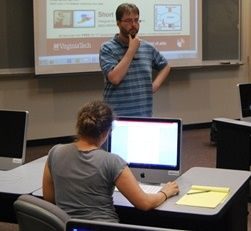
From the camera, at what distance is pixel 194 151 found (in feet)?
20.4

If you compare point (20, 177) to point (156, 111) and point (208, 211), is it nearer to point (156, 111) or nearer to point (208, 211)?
point (208, 211)

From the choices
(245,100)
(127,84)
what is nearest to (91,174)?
(127,84)

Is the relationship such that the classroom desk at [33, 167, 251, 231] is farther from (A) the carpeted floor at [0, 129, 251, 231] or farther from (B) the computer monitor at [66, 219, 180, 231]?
(A) the carpeted floor at [0, 129, 251, 231]

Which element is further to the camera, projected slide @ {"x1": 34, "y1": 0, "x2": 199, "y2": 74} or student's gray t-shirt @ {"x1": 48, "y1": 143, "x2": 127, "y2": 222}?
projected slide @ {"x1": 34, "y1": 0, "x2": 199, "y2": 74}

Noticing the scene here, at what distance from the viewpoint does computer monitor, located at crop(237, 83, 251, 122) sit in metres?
4.49

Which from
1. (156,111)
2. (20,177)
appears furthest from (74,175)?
(156,111)

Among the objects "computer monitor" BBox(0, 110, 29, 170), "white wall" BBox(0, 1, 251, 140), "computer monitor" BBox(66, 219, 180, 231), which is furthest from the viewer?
"white wall" BBox(0, 1, 251, 140)

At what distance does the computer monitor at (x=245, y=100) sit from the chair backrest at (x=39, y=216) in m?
2.92

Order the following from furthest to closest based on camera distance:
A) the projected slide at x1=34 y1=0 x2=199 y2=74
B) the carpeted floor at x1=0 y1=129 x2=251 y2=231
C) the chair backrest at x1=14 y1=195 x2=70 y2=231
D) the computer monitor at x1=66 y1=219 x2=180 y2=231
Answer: the projected slide at x1=34 y1=0 x2=199 y2=74 < the carpeted floor at x1=0 y1=129 x2=251 y2=231 < the chair backrest at x1=14 y1=195 x2=70 y2=231 < the computer monitor at x1=66 y1=219 x2=180 y2=231

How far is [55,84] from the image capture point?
20.6 ft

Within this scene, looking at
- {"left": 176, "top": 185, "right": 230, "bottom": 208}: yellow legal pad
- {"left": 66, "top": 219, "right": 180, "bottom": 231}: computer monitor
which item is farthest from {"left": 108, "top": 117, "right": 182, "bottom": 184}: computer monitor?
{"left": 66, "top": 219, "right": 180, "bottom": 231}: computer monitor

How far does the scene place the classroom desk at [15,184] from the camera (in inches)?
103

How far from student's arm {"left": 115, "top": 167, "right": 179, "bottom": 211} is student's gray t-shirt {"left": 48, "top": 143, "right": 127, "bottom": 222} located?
3cm

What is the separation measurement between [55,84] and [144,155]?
3736 mm
